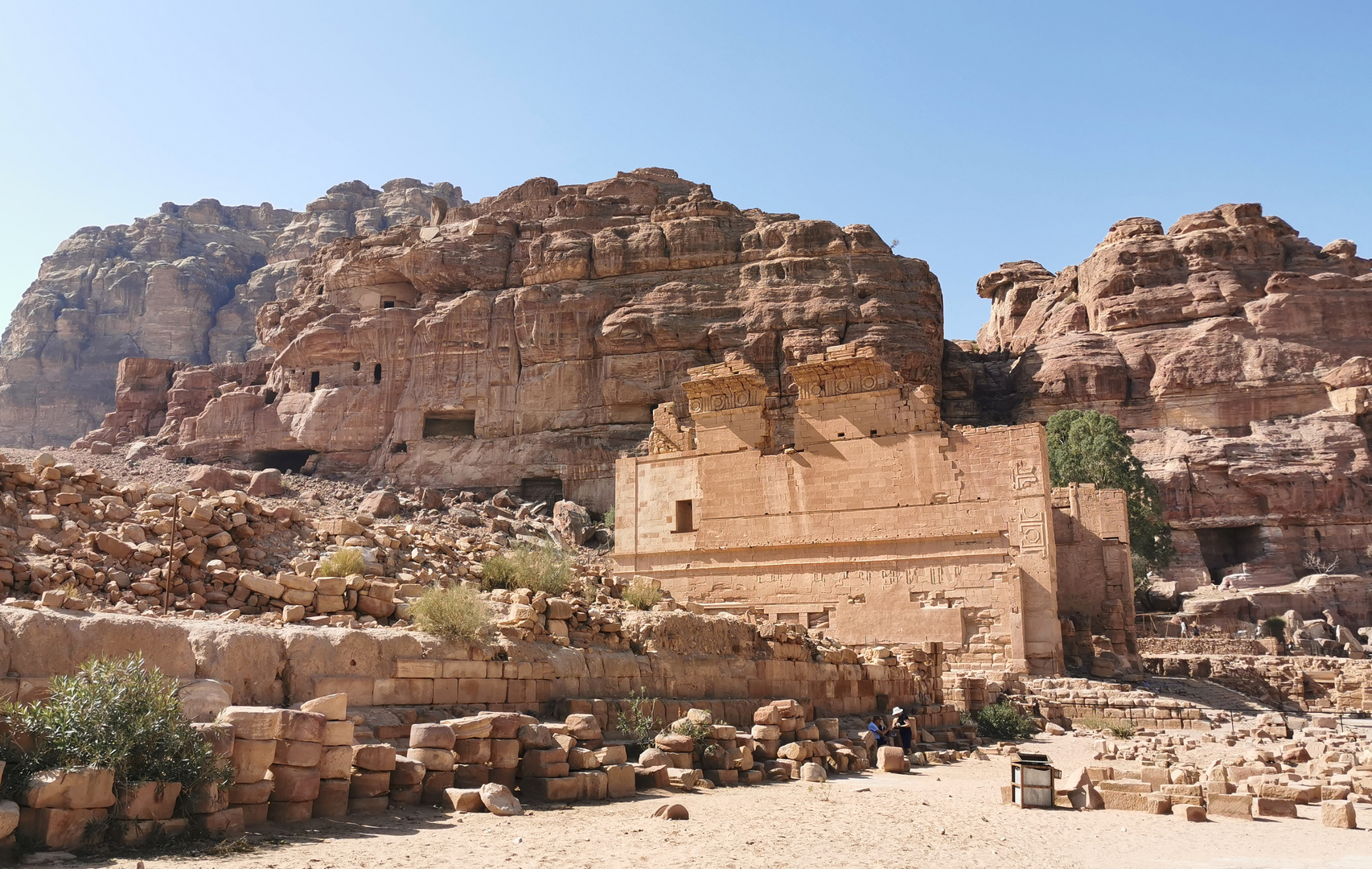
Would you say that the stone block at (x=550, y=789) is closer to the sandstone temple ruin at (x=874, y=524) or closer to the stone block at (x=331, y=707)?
the stone block at (x=331, y=707)

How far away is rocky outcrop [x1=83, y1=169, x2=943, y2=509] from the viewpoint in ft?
138

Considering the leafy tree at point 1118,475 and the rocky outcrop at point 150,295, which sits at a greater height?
the rocky outcrop at point 150,295

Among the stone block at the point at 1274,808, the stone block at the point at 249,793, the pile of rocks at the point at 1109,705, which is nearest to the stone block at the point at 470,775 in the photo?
the stone block at the point at 249,793

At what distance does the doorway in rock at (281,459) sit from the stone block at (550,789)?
39989 mm

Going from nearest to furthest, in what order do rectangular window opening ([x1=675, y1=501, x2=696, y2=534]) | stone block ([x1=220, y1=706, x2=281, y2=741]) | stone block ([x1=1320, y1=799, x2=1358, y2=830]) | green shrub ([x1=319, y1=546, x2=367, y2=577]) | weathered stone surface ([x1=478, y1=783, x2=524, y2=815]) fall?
stone block ([x1=220, y1=706, x2=281, y2=741])
weathered stone surface ([x1=478, y1=783, x2=524, y2=815])
stone block ([x1=1320, y1=799, x2=1358, y2=830])
green shrub ([x1=319, y1=546, x2=367, y2=577])
rectangular window opening ([x1=675, y1=501, x2=696, y2=534])

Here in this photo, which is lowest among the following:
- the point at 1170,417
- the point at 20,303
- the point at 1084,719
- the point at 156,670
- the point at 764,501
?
the point at 1084,719

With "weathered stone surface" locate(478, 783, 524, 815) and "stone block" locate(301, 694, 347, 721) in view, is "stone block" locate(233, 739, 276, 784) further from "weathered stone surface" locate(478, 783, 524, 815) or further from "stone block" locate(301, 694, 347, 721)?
"weathered stone surface" locate(478, 783, 524, 815)

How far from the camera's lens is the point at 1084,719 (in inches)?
675

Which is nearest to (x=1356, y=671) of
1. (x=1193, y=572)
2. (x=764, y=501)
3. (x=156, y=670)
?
(x=764, y=501)

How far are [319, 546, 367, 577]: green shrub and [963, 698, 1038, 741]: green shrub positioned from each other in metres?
10.5

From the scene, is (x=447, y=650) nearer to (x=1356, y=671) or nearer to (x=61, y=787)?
(x=61, y=787)

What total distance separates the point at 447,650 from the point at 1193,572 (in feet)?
117

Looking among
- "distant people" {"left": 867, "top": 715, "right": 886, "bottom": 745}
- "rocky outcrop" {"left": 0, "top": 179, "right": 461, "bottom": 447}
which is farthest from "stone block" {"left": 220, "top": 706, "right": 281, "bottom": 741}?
"rocky outcrop" {"left": 0, "top": 179, "right": 461, "bottom": 447}

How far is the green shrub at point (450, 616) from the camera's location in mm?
9828
